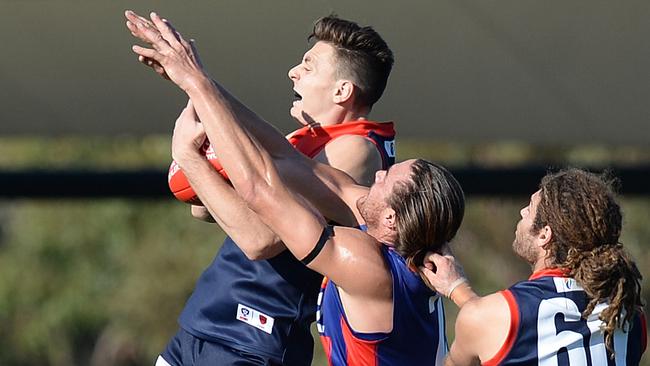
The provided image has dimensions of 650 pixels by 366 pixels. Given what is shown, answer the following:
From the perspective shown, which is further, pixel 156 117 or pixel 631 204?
pixel 631 204

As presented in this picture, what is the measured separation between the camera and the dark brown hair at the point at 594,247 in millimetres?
4148

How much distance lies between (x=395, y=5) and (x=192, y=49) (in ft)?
11.9

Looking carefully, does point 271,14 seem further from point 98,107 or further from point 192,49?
point 192,49

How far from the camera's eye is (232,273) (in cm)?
505

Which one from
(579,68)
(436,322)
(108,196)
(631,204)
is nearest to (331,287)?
(436,322)

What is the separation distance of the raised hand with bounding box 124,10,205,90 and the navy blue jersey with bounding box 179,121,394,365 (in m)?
0.74

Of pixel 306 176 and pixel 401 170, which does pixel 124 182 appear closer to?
pixel 306 176

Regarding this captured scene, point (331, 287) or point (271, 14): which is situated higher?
point (271, 14)

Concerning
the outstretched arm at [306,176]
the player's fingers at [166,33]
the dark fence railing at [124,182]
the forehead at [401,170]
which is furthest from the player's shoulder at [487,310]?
the dark fence railing at [124,182]

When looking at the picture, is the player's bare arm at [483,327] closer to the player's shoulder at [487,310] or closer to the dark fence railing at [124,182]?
the player's shoulder at [487,310]

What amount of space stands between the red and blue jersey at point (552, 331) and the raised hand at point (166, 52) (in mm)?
1201

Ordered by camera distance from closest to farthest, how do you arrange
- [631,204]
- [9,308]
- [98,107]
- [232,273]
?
[232,273] → [98,107] → [631,204] → [9,308]

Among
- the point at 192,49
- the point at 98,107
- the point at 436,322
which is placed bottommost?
the point at 436,322

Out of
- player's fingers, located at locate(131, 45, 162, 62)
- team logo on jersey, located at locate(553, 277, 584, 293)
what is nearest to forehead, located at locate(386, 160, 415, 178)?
team logo on jersey, located at locate(553, 277, 584, 293)
